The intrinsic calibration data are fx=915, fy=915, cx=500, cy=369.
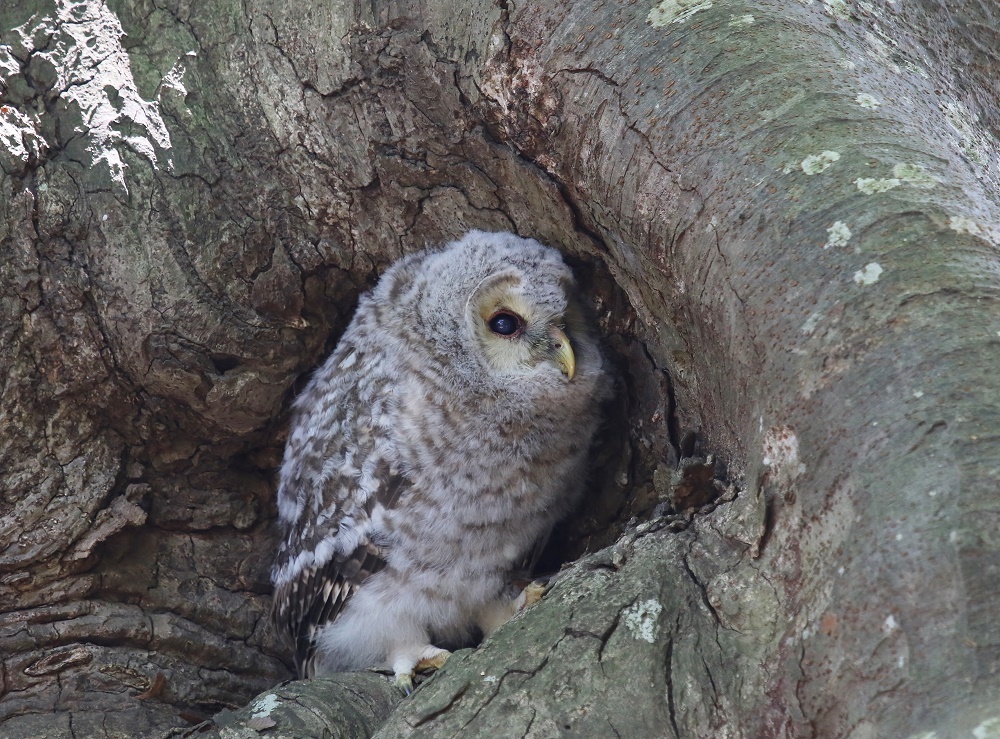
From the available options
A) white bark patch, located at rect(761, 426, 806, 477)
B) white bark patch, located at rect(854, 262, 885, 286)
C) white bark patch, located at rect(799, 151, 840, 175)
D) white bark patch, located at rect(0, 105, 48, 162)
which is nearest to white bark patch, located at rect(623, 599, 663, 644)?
white bark patch, located at rect(761, 426, 806, 477)

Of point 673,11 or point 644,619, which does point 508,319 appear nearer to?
point 673,11

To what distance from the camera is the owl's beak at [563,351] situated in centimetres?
234

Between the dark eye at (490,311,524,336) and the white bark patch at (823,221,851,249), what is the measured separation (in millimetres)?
1038

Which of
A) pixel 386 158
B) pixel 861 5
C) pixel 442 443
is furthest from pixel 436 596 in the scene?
pixel 861 5

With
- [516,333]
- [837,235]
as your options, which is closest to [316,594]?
[516,333]

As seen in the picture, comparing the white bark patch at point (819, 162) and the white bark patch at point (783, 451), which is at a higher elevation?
the white bark patch at point (819, 162)

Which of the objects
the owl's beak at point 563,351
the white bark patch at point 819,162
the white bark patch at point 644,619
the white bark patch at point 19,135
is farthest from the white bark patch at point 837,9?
the white bark patch at point 19,135

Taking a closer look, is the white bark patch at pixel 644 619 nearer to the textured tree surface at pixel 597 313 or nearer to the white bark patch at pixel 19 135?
the textured tree surface at pixel 597 313

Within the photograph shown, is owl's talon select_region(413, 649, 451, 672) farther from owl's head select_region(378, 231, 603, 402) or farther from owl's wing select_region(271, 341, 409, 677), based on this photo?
owl's head select_region(378, 231, 603, 402)

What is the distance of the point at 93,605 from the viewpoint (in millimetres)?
2490

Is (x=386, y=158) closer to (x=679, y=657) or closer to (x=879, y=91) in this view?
(x=879, y=91)

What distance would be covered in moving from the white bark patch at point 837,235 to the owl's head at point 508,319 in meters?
0.92

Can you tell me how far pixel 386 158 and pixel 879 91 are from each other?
1228 mm

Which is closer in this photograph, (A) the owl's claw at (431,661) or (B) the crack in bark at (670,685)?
(B) the crack in bark at (670,685)
